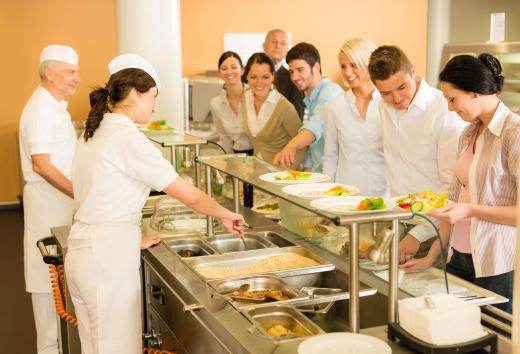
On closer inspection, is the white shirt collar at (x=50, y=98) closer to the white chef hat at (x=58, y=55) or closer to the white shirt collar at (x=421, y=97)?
the white chef hat at (x=58, y=55)

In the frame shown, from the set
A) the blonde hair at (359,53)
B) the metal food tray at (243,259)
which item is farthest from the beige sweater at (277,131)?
the metal food tray at (243,259)

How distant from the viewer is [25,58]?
24.0 ft

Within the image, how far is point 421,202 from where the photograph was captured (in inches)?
73.3

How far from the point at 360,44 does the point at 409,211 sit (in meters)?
1.60

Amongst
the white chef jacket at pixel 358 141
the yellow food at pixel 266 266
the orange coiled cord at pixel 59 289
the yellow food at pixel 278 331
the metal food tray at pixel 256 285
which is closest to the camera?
the yellow food at pixel 278 331

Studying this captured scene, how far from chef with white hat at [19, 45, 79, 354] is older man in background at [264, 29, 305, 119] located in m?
1.61

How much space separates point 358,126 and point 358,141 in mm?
68

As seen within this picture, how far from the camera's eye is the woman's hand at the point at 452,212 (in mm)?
1904

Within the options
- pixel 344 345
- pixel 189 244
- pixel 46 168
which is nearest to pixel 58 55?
pixel 46 168

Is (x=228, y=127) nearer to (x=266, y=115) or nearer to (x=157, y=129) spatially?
(x=266, y=115)

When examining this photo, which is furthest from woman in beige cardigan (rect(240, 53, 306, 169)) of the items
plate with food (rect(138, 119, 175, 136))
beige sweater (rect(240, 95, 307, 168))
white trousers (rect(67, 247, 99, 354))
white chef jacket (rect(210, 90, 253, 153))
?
white trousers (rect(67, 247, 99, 354))

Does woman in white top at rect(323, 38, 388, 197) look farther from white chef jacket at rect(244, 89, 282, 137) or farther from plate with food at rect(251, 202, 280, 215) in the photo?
white chef jacket at rect(244, 89, 282, 137)

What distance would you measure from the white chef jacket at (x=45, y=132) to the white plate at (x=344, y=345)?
2.37 meters

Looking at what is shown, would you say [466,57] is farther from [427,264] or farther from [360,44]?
[360,44]
